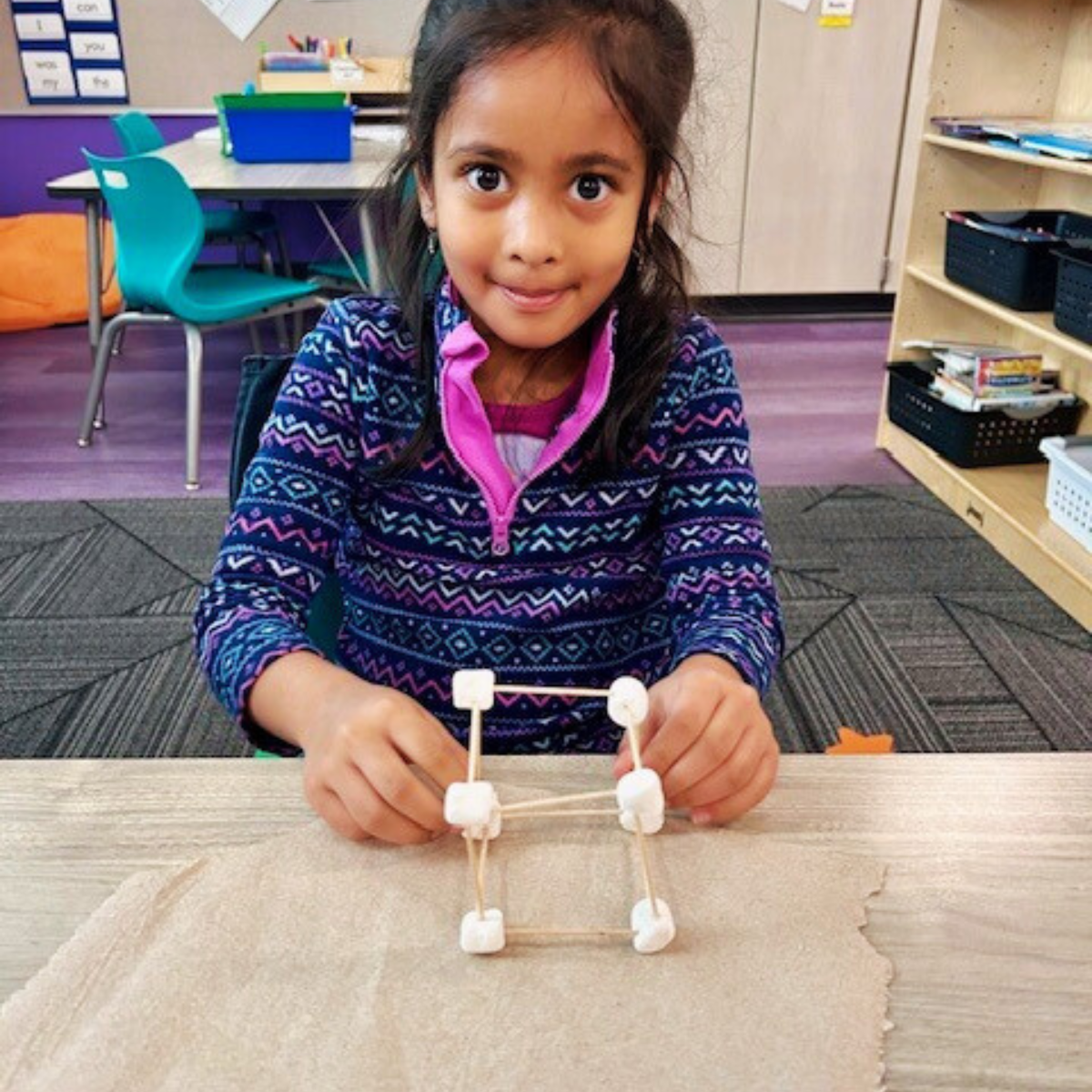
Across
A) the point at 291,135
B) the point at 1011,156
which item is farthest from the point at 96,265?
the point at 1011,156

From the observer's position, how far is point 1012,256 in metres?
2.54

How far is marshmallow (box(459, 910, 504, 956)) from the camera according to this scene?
52 cm

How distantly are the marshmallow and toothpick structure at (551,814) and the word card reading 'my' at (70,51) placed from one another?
189 inches

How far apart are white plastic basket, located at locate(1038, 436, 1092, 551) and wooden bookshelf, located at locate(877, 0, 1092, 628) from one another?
0.14 feet

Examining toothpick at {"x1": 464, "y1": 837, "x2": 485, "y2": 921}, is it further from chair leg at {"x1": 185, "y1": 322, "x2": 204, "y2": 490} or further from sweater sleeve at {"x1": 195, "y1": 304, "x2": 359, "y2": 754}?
chair leg at {"x1": 185, "y1": 322, "x2": 204, "y2": 490}

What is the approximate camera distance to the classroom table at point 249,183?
2762 millimetres

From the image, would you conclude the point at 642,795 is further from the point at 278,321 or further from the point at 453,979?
the point at 278,321

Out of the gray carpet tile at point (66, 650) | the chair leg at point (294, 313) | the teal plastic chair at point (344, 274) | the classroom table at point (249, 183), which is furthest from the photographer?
the chair leg at point (294, 313)

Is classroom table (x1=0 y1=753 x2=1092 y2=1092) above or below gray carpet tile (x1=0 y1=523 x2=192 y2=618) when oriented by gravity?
above

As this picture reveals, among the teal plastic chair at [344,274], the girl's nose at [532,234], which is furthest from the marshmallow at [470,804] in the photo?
→ the teal plastic chair at [344,274]

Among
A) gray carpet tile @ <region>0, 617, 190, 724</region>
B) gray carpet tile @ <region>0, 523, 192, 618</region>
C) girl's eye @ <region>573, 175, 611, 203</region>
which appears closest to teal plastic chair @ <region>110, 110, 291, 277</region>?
gray carpet tile @ <region>0, 523, 192, 618</region>

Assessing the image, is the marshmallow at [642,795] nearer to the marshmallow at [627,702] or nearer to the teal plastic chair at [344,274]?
the marshmallow at [627,702]

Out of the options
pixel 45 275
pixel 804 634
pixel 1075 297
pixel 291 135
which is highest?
pixel 291 135

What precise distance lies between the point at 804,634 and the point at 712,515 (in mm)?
Result: 1423
